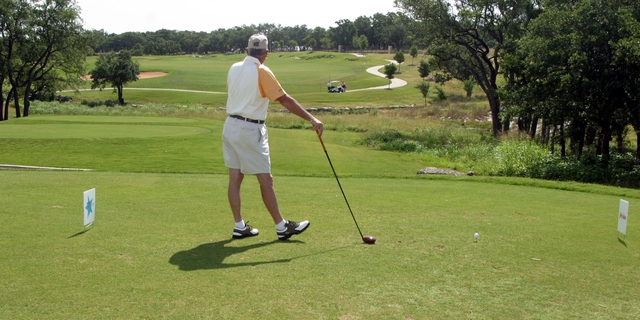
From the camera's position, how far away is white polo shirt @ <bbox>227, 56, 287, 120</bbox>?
6.00m

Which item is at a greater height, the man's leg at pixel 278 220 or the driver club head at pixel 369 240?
the man's leg at pixel 278 220

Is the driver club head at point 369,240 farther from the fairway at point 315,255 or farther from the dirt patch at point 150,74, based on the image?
the dirt patch at point 150,74

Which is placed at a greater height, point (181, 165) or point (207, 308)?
point (207, 308)

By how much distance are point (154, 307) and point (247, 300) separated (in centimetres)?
66

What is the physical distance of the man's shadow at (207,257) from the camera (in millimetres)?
4918

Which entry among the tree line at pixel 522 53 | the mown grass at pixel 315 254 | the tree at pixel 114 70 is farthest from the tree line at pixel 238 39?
the mown grass at pixel 315 254

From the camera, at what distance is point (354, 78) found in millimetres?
95312

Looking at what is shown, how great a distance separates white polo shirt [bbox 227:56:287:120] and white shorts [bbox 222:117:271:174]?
0.12 m

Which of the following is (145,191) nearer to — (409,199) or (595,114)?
(409,199)

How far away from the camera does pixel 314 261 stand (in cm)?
512

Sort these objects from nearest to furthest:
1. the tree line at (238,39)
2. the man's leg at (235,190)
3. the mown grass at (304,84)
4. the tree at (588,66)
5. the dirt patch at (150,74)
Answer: the man's leg at (235,190) < the tree at (588,66) < the mown grass at (304,84) < the dirt patch at (150,74) < the tree line at (238,39)

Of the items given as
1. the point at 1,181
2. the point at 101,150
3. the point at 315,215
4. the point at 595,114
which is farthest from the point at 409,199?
the point at 595,114

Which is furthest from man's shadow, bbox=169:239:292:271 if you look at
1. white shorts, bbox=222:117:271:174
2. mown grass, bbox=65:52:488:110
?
mown grass, bbox=65:52:488:110

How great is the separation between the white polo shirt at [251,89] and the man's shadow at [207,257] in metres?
1.46
